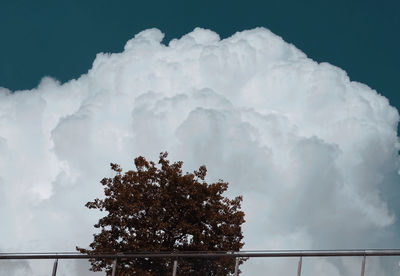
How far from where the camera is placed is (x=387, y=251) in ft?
81.3

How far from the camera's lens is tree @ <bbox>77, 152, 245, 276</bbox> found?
47.9 meters

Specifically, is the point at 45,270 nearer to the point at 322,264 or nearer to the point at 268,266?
the point at 268,266

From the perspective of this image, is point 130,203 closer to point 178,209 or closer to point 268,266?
point 178,209

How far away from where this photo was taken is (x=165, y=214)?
49.0 m

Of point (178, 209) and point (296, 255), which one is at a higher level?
point (178, 209)

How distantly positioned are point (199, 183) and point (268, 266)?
82.5 ft

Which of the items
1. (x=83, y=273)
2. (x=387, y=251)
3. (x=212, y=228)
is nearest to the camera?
(x=387, y=251)

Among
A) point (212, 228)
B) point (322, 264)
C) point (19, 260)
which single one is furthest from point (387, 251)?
point (212, 228)

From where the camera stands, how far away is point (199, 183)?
50.6 metres

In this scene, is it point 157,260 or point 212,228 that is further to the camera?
point 212,228

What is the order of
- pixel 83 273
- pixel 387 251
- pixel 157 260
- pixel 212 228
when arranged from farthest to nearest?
pixel 212 228, pixel 83 273, pixel 157 260, pixel 387 251

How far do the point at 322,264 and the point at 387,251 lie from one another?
6.56 ft

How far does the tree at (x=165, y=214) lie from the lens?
4794 centimetres

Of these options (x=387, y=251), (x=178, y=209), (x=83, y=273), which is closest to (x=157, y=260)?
(x=83, y=273)
